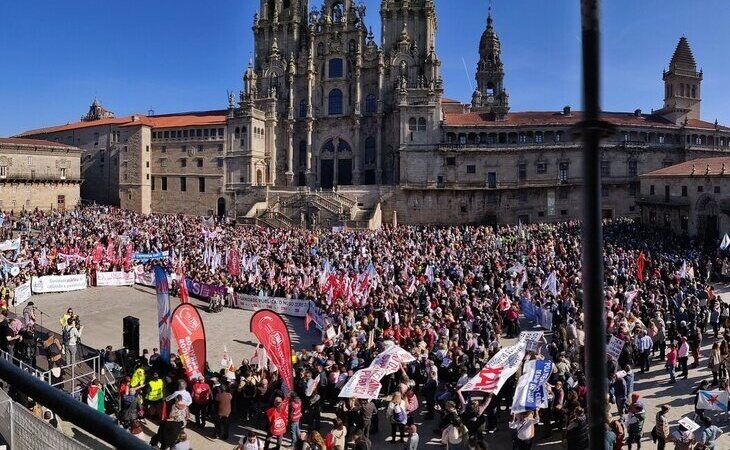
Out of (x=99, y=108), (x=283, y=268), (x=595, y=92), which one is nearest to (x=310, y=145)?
(x=283, y=268)

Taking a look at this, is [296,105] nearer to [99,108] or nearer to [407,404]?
[99,108]

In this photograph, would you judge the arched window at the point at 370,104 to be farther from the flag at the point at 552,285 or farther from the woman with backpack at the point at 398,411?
the woman with backpack at the point at 398,411

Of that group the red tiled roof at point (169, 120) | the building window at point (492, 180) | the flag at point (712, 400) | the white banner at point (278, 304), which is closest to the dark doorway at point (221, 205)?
the red tiled roof at point (169, 120)

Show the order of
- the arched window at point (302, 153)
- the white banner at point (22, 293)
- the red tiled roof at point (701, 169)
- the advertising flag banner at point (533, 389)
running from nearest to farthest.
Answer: the advertising flag banner at point (533, 389) → the white banner at point (22, 293) → the red tiled roof at point (701, 169) → the arched window at point (302, 153)

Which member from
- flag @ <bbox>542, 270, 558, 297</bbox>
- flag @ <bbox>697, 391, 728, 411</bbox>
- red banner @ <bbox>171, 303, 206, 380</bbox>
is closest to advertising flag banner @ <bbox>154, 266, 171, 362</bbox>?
red banner @ <bbox>171, 303, 206, 380</bbox>

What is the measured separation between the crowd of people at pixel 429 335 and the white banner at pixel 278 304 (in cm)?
59

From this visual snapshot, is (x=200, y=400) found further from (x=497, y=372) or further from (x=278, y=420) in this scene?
(x=497, y=372)

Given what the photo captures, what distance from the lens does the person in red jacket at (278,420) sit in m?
12.6

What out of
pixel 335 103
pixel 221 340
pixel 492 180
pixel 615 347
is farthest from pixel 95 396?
pixel 335 103

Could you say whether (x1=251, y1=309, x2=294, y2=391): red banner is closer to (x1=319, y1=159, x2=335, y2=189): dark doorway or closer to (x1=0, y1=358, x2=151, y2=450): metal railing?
(x1=0, y1=358, x2=151, y2=450): metal railing

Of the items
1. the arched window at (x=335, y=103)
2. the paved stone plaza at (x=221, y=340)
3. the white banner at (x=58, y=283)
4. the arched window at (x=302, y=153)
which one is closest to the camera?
the paved stone plaza at (x=221, y=340)

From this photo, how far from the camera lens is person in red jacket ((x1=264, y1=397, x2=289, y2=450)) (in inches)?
497

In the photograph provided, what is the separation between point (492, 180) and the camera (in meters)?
62.4

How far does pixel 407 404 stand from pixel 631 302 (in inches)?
470
